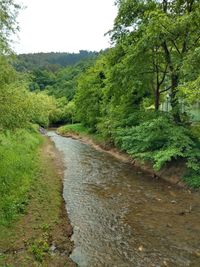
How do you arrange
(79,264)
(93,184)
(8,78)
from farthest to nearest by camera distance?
(93,184) < (8,78) < (79,264)

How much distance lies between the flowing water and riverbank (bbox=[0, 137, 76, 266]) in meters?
0.44

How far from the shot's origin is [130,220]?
40.5 feet

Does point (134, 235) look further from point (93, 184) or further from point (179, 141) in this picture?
point (179, 141)

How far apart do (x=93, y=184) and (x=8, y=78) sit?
8.38 meters

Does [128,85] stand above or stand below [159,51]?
below

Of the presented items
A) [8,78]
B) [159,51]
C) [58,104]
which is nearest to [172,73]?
[159,51]

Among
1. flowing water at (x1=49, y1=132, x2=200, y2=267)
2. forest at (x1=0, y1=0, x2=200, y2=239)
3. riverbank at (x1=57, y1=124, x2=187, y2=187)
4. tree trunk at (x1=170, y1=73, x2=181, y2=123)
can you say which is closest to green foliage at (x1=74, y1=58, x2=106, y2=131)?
riverbank at (x1=57, y1=124, x2=187, y2=187)

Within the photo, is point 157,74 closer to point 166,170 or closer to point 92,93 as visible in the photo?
point 166,170

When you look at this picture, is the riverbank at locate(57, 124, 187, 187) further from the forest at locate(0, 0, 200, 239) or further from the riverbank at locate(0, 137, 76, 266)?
the riverbank at locate(0, 137, 76, 266)

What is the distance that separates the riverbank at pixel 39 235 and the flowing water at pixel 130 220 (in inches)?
17.2

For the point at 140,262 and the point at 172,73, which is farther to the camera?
the point at 172,73

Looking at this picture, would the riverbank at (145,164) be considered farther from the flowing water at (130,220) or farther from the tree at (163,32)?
the tree at (163,32)

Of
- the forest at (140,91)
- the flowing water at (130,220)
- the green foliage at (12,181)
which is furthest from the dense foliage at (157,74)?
the green foliage at (12,181)

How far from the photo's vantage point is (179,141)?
18.0 meters
